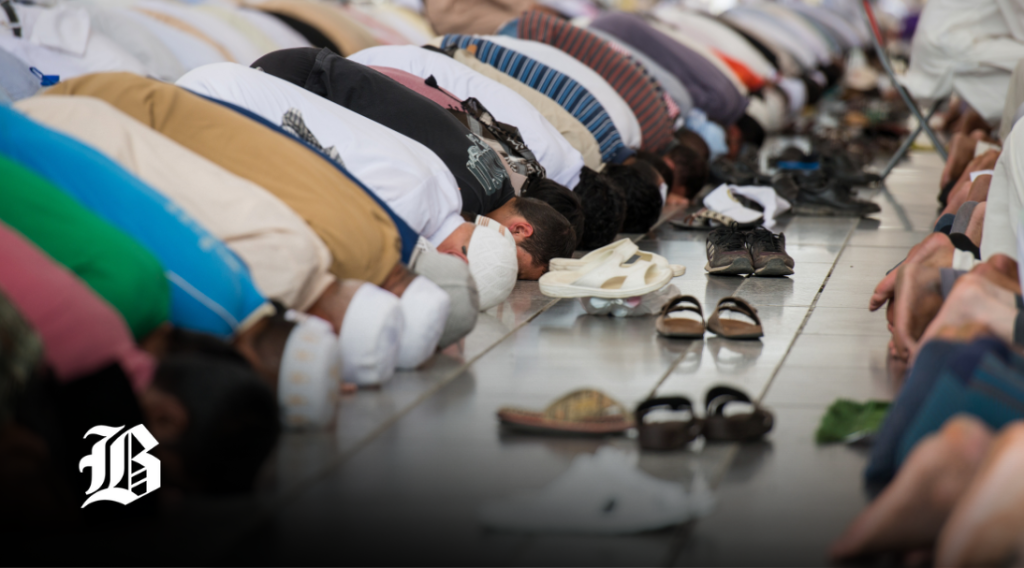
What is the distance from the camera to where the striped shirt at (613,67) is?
560cm

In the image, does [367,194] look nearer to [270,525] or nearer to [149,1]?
[270,525]

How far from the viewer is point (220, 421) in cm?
186

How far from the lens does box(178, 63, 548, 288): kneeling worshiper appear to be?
301 cm

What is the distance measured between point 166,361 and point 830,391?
143 centimetres

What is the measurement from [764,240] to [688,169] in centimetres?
186

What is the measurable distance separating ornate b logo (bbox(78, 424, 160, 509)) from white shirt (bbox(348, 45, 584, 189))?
8.76 ft

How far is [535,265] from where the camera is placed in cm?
365

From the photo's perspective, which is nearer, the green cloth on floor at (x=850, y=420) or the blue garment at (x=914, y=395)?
the blue garment at (x=914, y=395)

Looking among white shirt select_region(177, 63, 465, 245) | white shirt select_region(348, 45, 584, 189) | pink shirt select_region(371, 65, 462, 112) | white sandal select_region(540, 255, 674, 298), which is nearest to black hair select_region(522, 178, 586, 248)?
white shirt select_region(348, 45, 584, 189)

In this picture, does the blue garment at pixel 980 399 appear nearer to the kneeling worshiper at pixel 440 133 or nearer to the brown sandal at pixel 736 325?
the brown sandal at pixel 736 325

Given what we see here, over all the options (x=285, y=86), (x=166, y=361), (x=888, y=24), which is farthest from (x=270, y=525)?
(x=888, y=24)

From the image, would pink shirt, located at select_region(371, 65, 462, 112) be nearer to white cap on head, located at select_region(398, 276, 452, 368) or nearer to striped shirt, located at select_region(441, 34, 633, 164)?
striped shirt, located at select_region(441, 34, 633, 164)

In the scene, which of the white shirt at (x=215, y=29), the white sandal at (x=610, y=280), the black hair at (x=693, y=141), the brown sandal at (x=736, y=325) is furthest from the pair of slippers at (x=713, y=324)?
the white shirt at (x=215, y=29)

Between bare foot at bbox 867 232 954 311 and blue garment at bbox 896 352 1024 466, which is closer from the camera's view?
blue garment at bbox 896 352 1024 466
